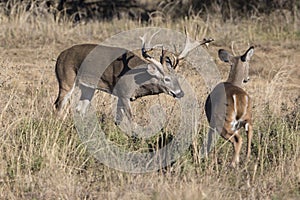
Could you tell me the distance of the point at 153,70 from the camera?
1041 centimetres

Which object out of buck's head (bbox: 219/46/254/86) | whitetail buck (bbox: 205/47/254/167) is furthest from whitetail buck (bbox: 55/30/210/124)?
whitetail buck (bbox: 205/47/254/167)

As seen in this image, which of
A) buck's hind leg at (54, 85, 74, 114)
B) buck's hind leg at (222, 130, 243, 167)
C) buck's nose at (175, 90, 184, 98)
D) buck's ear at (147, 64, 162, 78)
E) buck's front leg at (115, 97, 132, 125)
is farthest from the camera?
buck's ear at (147, 64, 162, 78)

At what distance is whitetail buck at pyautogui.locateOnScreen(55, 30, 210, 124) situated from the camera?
10391mm

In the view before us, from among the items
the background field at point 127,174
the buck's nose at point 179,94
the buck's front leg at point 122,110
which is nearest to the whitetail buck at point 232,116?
the background field at point 127,174

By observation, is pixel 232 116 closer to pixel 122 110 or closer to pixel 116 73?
pixel 122 110

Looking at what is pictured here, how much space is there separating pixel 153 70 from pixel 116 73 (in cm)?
67

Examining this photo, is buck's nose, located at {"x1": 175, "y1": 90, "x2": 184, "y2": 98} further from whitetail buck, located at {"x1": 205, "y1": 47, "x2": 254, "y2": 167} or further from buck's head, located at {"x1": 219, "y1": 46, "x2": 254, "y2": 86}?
whitetail buck, located at {"x1": 205, "y1": 47, "x2": 254, "y2": 167}

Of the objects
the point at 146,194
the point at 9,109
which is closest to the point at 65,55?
the point at 9,109

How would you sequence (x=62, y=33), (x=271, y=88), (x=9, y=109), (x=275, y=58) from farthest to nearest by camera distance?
(x=62, y=33) < (x=275, y=58) < (x=271, y=88) < (x=9, y=109)

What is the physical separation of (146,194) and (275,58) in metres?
9.45

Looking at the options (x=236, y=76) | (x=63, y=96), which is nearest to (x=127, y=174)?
(x=236, y=76)

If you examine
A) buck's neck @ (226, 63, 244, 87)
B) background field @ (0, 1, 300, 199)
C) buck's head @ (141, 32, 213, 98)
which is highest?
buck's neck @ (226, 63, 244, 87)

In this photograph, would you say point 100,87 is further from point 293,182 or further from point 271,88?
point 293,182

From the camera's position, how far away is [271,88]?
10.5m
